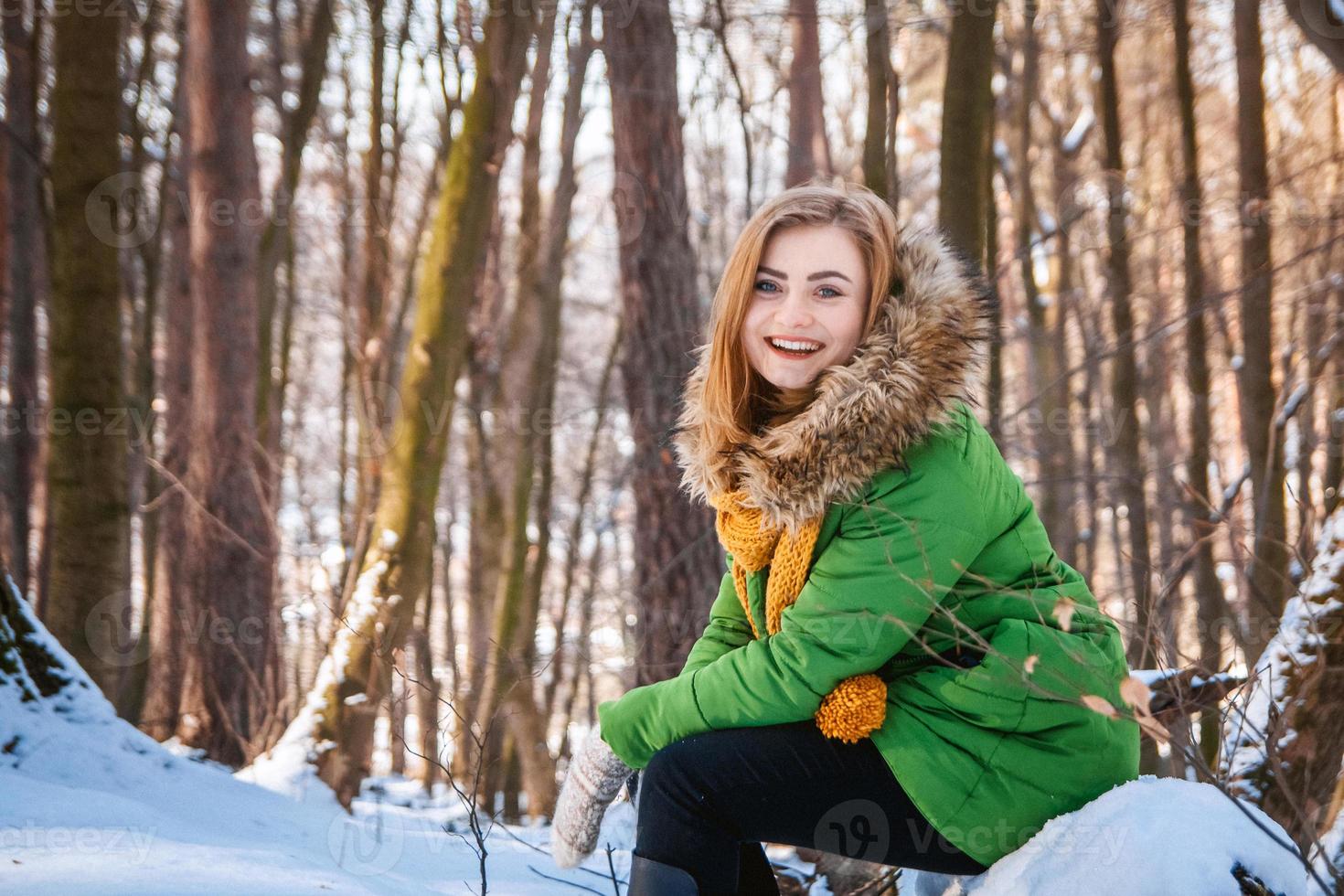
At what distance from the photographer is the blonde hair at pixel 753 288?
2078mm

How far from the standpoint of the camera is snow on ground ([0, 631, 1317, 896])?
1.60 m

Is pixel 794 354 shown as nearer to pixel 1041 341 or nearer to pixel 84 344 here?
pixel 84 344

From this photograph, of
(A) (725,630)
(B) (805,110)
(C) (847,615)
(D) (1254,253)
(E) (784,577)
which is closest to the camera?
(C) (847,615)

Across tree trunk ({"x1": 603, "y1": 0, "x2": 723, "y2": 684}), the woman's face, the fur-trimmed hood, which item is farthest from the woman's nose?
tree trunk ({"x1": 603, "y1": 0, "x2": 723, "y2": 684})

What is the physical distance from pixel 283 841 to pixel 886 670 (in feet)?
5.47

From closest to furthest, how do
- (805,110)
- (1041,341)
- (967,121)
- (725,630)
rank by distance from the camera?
(725,630) < (967,121) < (805,110) < (1041,341)

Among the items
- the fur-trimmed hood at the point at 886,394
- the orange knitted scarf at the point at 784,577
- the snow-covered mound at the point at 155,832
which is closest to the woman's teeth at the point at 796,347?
the fur-trimmed hood at the point at 886,394

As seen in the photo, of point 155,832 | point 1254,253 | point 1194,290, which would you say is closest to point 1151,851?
point 155,832

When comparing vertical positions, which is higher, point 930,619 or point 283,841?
point 930,619

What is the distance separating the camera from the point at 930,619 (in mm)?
1849

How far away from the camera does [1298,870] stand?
165 cm

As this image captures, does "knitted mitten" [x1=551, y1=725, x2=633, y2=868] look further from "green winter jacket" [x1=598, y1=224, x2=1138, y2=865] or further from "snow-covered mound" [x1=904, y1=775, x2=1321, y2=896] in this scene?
"snow-covered mound" [x1=904, y1=775, x2=1321, y2=896]

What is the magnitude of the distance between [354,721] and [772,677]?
401 centimetres

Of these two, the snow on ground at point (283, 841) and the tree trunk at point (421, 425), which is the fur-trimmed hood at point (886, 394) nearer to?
the snow on ground at point (283, 841)
